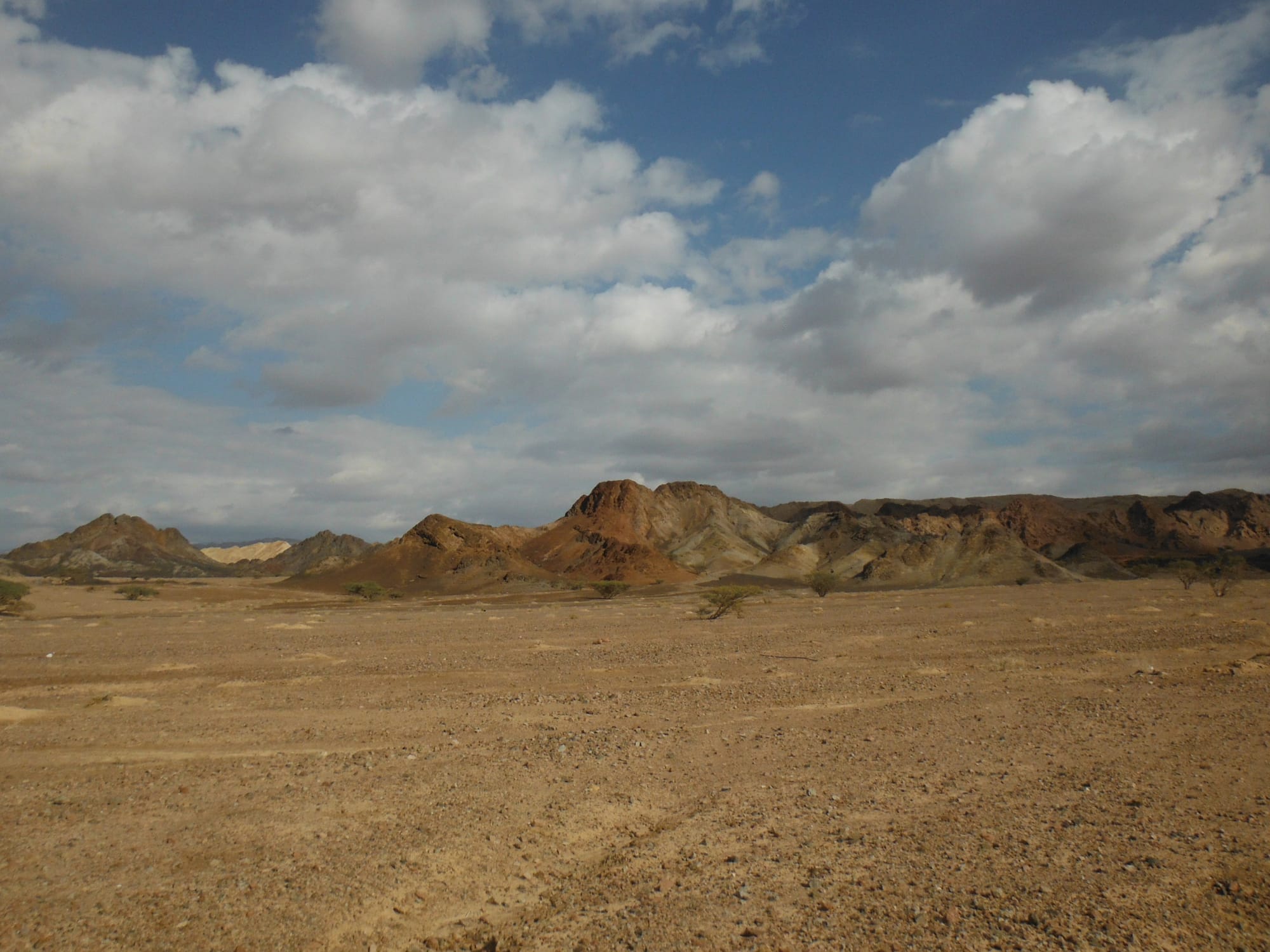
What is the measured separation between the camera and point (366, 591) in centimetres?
8506

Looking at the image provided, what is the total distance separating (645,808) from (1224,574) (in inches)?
2780

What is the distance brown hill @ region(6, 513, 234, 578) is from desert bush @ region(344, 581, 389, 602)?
98232 mm

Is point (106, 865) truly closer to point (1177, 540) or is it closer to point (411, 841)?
point (411, 841)

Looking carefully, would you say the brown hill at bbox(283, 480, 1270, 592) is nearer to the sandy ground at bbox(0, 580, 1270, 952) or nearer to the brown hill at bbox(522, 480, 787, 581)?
the brown hill at bbox(522, 480, 787, 581)

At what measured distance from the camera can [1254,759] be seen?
35.0 feet

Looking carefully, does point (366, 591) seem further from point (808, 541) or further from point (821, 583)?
point (808, 541)

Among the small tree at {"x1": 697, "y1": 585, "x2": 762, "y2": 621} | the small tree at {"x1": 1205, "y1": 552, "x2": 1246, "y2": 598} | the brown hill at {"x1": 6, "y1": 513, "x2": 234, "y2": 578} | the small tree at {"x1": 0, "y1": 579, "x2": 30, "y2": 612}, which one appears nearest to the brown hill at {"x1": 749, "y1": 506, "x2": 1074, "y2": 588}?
the small tree at {"x1": 1205, "y1": 552, "x2": 1246, "y2": 598}

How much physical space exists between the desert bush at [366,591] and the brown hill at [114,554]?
3867 inches

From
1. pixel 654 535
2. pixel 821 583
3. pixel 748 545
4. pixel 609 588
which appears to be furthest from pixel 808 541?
pixel 609 588

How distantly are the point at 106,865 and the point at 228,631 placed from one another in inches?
1271

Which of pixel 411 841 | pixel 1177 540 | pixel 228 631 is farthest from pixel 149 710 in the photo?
pixel 1177 540

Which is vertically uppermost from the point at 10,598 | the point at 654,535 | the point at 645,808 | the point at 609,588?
the point at 654,535

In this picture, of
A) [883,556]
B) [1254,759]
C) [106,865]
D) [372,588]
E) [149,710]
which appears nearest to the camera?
[106,865]

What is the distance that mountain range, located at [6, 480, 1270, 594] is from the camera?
110375 mm
